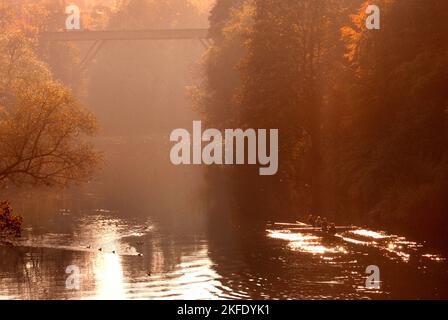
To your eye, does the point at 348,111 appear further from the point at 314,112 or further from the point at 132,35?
the point at 132,35

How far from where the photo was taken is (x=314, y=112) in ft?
203

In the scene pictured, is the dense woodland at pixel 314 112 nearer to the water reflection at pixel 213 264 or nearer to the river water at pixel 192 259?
the river water at pixel 192 259

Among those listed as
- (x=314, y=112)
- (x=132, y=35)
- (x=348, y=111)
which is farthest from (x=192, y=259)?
(x=132, y=35)

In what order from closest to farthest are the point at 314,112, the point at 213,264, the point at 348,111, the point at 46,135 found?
the point at 213,264, the point at 46,135, the point at 348,111, the point at 314,112

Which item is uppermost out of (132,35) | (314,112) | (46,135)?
(132,35)

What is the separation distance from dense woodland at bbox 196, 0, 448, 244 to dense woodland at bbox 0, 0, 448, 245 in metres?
0.07

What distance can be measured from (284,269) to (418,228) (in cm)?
954

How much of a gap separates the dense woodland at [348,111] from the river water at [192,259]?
4.60 meters

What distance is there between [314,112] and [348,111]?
4.04 meters

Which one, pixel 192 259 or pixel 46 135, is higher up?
pixel 46 135

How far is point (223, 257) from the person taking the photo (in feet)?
132

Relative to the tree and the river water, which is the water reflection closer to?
the river water

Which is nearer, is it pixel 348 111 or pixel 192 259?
pixel 192 259

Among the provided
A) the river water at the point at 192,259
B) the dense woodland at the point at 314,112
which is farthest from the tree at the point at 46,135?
the river water at the point at 192,259
